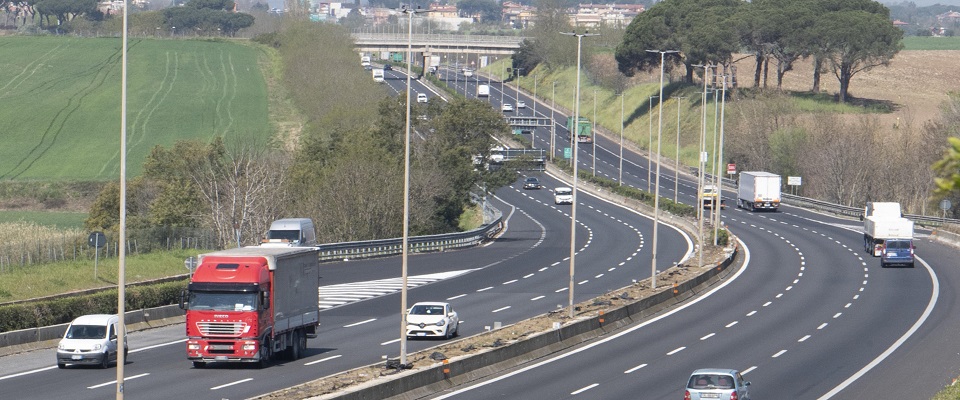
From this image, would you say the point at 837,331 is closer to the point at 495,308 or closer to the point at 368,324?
the point at 495,308

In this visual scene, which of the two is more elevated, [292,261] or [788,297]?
[292,261]

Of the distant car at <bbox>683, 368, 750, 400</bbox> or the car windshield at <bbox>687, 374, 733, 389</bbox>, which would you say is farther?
the car windshield at <bbox>687, 374, 733, 389</bbox>

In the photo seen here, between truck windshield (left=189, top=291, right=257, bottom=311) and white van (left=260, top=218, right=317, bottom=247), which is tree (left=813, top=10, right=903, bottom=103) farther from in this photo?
truck windshield (left=189, top=291, right=257, bottom=311)

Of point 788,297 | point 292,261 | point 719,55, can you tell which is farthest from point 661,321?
point 719,55

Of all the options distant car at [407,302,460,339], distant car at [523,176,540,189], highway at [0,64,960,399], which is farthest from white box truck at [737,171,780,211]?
distant car at [407,302,460,339]

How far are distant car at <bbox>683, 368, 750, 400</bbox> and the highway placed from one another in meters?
4.07

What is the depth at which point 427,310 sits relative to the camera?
1640 inches

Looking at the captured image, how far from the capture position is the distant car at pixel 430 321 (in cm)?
4116

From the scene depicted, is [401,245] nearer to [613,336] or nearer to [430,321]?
[613,336]

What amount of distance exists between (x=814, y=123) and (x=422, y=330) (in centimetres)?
9437

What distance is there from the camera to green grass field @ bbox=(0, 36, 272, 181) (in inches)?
4744

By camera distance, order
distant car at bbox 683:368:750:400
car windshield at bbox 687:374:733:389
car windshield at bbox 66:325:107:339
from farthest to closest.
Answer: car windshield at bbox 66:325:107:339 < car windshield at bbox 687:374:733:389 < distant car at bbox 683:368:750:400

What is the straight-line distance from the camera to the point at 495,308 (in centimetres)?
5059

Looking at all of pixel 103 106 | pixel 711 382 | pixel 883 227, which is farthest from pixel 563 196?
pixel 711 382
